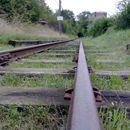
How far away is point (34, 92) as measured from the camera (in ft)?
7.11

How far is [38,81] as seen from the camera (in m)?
2.81

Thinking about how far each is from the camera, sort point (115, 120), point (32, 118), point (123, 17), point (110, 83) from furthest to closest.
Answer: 1. point (123, 17)
2. point (110, 83)
3. point (32, 118)
4. point (115, 120)

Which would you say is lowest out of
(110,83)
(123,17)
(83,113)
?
(110,83)

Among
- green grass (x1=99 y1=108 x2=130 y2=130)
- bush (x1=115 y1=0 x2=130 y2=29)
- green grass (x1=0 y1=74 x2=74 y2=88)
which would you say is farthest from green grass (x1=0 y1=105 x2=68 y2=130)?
bush (x1=115 y1=0 x2=130 y2=29)

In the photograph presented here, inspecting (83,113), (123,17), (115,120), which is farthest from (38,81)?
(123,17)

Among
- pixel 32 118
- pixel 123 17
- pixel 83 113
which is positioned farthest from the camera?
pixel 123 17

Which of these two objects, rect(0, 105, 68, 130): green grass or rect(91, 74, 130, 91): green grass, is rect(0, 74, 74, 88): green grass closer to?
rect(91, 74, 130, 91): green grass

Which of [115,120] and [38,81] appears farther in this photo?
[38,81]

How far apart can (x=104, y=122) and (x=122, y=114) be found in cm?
9

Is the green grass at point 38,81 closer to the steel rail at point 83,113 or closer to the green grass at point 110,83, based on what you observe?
the green grass at point 110,83

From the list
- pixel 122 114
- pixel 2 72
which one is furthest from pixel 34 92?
pixel 2 72

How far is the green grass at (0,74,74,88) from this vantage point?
2633mm

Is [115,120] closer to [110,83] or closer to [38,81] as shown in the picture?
[110,83]

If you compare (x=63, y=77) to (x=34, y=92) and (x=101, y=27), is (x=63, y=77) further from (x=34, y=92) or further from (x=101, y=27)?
(x=101, y=27)
